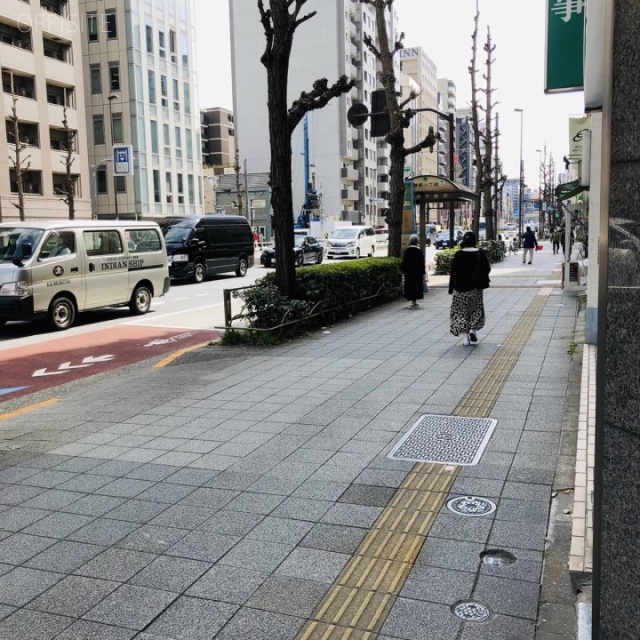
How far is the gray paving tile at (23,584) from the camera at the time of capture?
10.6 ft

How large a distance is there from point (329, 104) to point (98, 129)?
36.8 meters

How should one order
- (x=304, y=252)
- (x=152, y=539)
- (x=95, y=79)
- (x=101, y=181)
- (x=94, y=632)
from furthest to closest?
(x=101, y=181) → (x=95, y=79) → (x=304, y=252) → (x=152, y=539) → (x=94, y=632)

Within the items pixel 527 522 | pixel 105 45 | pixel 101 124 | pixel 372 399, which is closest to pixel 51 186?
pixel 101 124

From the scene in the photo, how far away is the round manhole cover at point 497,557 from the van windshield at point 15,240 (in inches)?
439

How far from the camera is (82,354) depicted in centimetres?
1068

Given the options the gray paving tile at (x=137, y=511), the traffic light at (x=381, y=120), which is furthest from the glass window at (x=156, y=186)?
the gray paving tile at (x=137, y=511)

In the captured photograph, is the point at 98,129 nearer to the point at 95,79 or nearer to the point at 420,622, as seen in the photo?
the point at 95,79

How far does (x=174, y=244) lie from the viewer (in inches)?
909

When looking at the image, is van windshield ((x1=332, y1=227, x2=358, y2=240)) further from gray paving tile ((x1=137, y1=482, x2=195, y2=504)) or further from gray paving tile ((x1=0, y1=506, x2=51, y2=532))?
gray paving tile ((x1=0, y1=506, x2=51, y2=532))

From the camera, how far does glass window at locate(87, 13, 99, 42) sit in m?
56.2

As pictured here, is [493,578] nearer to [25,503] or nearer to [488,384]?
[25,503]

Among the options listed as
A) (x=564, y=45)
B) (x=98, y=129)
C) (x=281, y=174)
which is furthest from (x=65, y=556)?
(x=98, y=129)

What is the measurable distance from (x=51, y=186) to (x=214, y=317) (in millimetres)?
32808

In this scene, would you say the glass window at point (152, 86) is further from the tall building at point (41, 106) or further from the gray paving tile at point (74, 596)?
the gray paving tile at point (74, 596)
